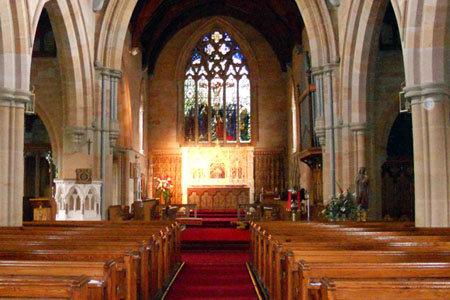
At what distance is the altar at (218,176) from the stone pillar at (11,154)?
13.0m

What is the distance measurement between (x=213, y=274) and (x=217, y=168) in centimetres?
1360

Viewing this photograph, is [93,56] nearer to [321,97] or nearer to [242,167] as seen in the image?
[321,97]

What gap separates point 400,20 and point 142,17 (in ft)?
37.5

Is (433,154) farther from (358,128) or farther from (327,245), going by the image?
(358,128)

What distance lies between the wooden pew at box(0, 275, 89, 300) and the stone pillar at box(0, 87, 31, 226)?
5.43 metres

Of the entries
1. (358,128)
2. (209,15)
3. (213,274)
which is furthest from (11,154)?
(209,15)

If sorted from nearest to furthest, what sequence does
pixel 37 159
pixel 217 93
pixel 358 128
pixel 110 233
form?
pixel 110 233 → pixel 358 128 → pixel 37 159 → pixel 217 93

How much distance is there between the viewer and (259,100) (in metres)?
21.9

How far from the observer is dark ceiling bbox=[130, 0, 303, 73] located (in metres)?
17.8

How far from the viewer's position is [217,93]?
22.2 metres

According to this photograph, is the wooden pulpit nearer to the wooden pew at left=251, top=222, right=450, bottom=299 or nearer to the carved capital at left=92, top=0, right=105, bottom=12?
the carved capital at left=92, top=0, right=105, bottom=12

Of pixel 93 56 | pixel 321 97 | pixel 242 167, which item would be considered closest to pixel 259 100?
pixel 242 167

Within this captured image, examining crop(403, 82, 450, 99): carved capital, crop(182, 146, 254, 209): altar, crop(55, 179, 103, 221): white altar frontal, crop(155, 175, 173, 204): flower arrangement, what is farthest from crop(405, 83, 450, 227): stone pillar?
crop(182, 146, 254, 209): altar

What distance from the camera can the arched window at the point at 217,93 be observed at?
22.0 meters
